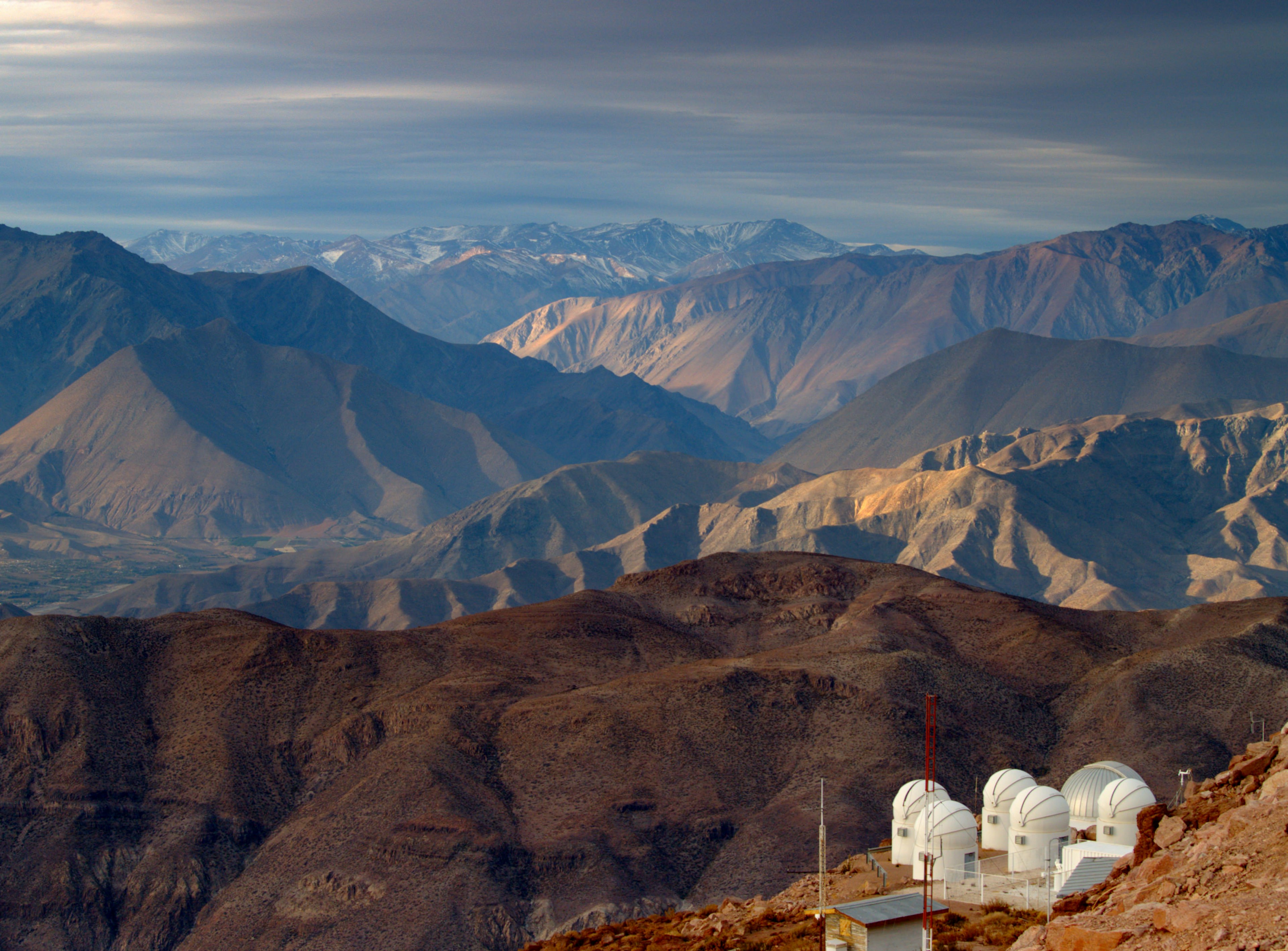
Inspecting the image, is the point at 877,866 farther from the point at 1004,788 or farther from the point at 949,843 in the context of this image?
the point at 1004,788

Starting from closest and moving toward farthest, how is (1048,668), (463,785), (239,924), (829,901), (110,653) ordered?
(829,901) < (239,924) < (463,785) < (110,653) < (1048,668)

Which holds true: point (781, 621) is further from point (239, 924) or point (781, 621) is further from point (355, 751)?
point (239, 924)

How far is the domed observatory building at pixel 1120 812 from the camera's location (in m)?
43.1

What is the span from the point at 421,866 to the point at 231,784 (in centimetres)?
1371

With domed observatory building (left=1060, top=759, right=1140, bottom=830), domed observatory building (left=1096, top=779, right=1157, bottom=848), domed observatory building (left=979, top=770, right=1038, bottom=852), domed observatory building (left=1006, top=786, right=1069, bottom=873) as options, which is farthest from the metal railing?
domed observatory building (left=1096, top=779, right=1157, bottom=848)

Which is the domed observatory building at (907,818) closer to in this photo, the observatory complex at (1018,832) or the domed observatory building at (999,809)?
the observatory complex at (1018,832)

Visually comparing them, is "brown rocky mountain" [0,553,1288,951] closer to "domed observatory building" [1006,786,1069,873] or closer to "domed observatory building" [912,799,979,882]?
"domed observatory building" [912,799,979,882]

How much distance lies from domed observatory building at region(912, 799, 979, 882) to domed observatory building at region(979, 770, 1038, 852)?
7.91 feet

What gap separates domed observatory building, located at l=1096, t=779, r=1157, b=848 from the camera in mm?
43125

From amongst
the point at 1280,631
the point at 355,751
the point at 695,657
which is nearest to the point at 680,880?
the point at 355,751

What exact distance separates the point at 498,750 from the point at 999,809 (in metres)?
37.6

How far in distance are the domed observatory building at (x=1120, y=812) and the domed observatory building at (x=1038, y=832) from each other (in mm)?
1085

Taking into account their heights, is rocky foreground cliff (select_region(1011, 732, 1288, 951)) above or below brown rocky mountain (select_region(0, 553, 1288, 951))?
above

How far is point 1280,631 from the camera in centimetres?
9094
